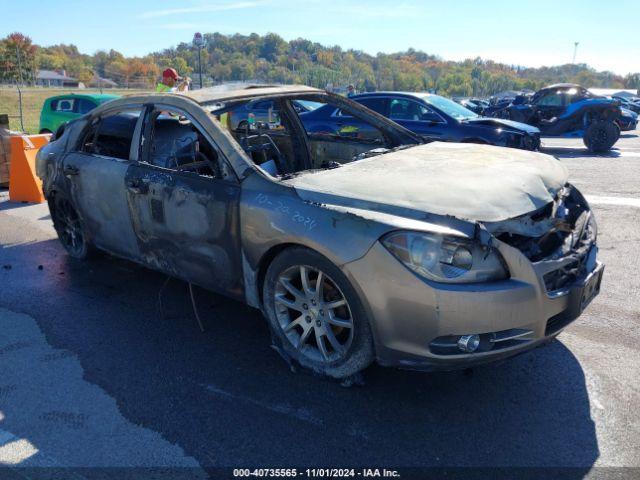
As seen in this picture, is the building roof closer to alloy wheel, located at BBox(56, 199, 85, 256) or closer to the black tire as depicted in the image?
the black tire

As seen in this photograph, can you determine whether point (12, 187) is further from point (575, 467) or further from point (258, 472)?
point (575, 467)

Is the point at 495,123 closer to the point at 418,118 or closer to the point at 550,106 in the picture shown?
the point at 418,118

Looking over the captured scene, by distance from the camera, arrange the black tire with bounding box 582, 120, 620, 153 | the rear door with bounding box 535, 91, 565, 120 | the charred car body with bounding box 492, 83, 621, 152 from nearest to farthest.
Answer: the black tire with bounding box 582, 120, 620, 153 → the charred car body with bounding box 492, 83, 621, 152 → the rear door with bounding box 535, 91, 565, 120

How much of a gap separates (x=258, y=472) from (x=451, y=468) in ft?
2.90

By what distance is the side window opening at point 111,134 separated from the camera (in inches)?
177

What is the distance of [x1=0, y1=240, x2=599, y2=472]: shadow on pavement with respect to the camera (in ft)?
8.24

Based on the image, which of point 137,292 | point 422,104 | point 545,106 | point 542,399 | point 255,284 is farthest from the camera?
point 545,106

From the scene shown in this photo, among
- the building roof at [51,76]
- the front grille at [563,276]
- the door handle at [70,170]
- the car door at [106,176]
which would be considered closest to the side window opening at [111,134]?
the car door at [106,176]

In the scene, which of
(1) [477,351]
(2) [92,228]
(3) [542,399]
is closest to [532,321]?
(1) [477,351]

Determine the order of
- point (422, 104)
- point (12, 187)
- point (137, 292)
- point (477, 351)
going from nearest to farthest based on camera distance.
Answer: point (477, 351) → point (137, 292) → point (12, 187) → point (422, 104)

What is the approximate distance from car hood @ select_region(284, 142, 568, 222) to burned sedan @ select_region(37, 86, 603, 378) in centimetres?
1

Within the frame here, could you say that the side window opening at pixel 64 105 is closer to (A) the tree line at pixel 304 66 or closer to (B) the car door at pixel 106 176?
(B) the car door at pixel 106 176

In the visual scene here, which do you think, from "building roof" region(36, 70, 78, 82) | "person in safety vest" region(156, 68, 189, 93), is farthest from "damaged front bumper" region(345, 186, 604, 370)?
"building roof" region(36, 70, 78, 82)

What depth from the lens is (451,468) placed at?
94.6 inches
